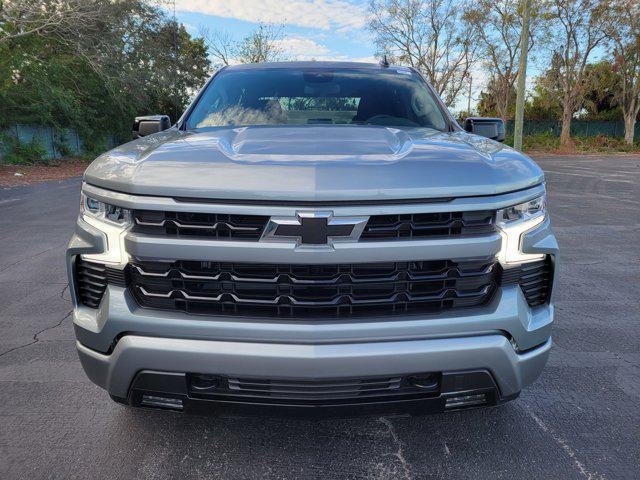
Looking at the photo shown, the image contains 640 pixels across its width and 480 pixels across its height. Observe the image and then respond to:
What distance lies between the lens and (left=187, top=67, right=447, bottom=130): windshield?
10.4 feet

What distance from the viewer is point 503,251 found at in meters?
1.94

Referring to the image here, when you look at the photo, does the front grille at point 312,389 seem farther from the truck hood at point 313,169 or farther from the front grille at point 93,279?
the truck hood at point 313,169

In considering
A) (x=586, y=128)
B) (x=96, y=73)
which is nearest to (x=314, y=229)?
(x=96, y=73)

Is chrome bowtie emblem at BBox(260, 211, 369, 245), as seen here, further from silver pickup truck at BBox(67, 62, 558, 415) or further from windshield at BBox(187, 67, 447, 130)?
windshield at BBox(187, 67, 447, 130)

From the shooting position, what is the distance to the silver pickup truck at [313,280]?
1.82 m

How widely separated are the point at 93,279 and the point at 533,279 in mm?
1798

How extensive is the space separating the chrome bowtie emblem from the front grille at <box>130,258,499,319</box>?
11cm

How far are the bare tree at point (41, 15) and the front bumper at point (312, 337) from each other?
21.0m

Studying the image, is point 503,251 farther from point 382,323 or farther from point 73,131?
point 73,131

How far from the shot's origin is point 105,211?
2.02 metres

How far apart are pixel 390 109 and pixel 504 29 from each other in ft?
126

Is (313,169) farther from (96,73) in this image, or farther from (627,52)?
(627,52)

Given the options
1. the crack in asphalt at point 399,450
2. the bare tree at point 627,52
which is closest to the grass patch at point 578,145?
the bare tree at point 627,52

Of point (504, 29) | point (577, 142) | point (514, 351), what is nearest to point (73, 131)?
point (514, 351)
